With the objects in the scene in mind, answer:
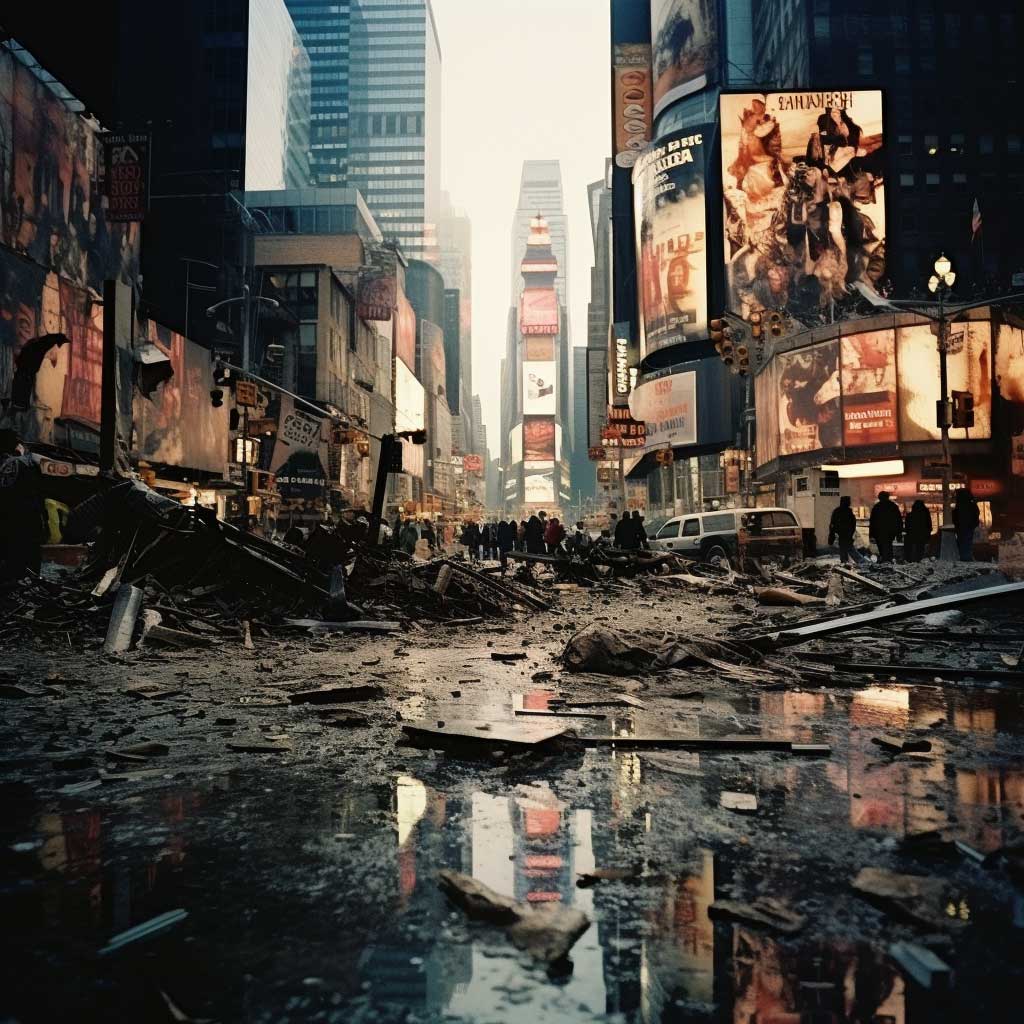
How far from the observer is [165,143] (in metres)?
56.3

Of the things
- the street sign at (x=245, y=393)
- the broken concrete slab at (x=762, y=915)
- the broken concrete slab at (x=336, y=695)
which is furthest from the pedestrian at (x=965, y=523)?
the broken concrete slab at (x=762, y=915)

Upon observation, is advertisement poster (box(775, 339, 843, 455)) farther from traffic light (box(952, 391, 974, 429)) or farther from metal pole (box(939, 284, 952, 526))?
traffic light (box(952, 391, 974, 429))

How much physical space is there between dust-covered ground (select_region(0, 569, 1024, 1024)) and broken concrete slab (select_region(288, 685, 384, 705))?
19 cm

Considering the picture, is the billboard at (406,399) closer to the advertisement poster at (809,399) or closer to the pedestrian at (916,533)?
the advertisement poster at (809,399)

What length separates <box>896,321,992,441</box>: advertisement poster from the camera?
138 feet

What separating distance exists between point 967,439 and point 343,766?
4643 centimetres

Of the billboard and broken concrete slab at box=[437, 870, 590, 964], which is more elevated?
the billboard

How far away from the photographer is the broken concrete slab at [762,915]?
2244mm

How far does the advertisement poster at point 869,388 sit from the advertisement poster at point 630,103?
5161cm

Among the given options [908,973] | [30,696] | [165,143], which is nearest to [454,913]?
[908,973]

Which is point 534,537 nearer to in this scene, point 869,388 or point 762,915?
point 869,388

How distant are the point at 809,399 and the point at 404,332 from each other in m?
76.2

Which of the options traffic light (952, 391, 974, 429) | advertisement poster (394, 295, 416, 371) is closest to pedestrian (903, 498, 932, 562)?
traffic light (952, 391, 974, 429)

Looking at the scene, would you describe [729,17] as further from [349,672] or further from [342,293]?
[349,672]
